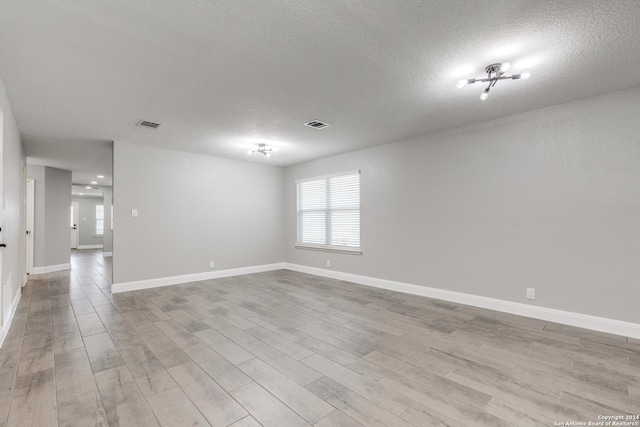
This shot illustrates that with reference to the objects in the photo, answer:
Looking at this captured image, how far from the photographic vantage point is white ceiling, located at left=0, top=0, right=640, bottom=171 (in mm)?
1807

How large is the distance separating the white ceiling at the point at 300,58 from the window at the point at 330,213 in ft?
6.16

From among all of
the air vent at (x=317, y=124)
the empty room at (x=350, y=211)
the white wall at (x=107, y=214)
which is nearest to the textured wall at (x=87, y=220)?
the white wall at (x=107, y=214)

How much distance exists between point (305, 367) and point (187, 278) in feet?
12.5

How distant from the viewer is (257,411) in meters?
1.75

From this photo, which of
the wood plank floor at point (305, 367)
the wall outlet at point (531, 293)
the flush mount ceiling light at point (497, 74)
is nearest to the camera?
the wood plank floor at point (305, 367)

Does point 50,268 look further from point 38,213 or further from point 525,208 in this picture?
point 525,208

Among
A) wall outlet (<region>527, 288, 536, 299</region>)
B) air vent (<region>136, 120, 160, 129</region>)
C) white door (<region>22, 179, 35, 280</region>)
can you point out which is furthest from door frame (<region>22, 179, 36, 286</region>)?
wall outlet (<region>527, 288, 536, 299</region>)

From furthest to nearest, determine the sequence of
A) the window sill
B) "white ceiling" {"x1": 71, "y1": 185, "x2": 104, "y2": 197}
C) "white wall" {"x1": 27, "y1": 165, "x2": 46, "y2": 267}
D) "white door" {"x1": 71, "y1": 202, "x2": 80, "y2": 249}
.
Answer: "white door" {"x1": 71, "y1": 202, "x2": 80, "y2": 249}
"white ceiling" {"x1": 71, "y1": 185, "x2": 104, "y2": 197}
"white wall" {"x1": 27, "y1": 165, "x2": 46, "y2": 267}
the window sill

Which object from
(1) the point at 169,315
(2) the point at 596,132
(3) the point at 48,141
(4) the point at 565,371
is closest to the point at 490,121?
(2) the point at 596,132

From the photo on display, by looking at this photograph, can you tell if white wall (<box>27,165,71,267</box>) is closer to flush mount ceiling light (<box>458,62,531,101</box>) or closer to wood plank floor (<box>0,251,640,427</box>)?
wood plank floor (<box>0,251,640,427</box>)

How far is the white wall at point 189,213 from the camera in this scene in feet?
15.6

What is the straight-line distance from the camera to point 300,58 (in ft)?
7.59

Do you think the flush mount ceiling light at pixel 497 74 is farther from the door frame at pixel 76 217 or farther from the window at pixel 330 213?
the door frame at pixel 76 217

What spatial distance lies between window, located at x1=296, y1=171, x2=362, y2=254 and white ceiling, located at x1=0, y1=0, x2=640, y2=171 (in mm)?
1877
